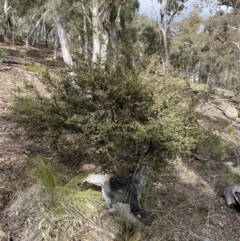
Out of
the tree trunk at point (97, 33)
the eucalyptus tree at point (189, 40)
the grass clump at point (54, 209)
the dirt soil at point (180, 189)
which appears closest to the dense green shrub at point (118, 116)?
the dirt soil at point (180, 189)

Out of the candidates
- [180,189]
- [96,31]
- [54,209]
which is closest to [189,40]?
[96,31]

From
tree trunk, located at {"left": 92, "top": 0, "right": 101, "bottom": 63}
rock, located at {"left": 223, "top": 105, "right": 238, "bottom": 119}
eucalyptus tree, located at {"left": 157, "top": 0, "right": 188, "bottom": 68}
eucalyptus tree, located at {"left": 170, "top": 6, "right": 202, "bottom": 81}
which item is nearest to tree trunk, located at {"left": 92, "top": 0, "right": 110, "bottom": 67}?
tree trunk, located at {"left": 92, "top": 0, "right": 101, "bottom": 63}

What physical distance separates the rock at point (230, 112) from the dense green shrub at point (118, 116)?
422 inches

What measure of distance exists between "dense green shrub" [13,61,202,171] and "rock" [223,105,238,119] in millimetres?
10713

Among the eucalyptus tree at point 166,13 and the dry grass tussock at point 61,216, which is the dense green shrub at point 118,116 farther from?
the eucalyptus tree at point 166,13

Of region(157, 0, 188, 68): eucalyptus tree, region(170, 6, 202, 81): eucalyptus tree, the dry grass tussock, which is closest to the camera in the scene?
the dry grass tussock

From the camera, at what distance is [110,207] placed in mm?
3377

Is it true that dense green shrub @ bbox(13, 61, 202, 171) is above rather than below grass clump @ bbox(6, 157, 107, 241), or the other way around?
above

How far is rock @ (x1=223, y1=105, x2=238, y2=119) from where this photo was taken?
45.1ft

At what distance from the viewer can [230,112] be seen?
14148 mm

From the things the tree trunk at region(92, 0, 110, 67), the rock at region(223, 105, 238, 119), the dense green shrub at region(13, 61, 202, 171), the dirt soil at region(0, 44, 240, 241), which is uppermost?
the tree trunk at region(92, 0, 110, 67)

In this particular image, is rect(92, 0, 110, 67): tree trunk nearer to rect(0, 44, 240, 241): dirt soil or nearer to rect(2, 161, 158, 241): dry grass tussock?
rect(0, 44, 240, 241): dirt soil

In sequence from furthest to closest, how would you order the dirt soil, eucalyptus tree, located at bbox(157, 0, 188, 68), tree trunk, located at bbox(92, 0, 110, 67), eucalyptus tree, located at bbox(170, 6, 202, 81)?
eucalyptus tree, located at bbox(170, 6, 202, 81) → eucalyptus tree, located at bbox(157, 0, 188, 68) → tree trunk, located at bbox(92, 0, 110, 67) → the dirt soil

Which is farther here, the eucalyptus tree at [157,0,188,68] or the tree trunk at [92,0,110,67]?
the eucalyptus tree at [157,0,188,68]
